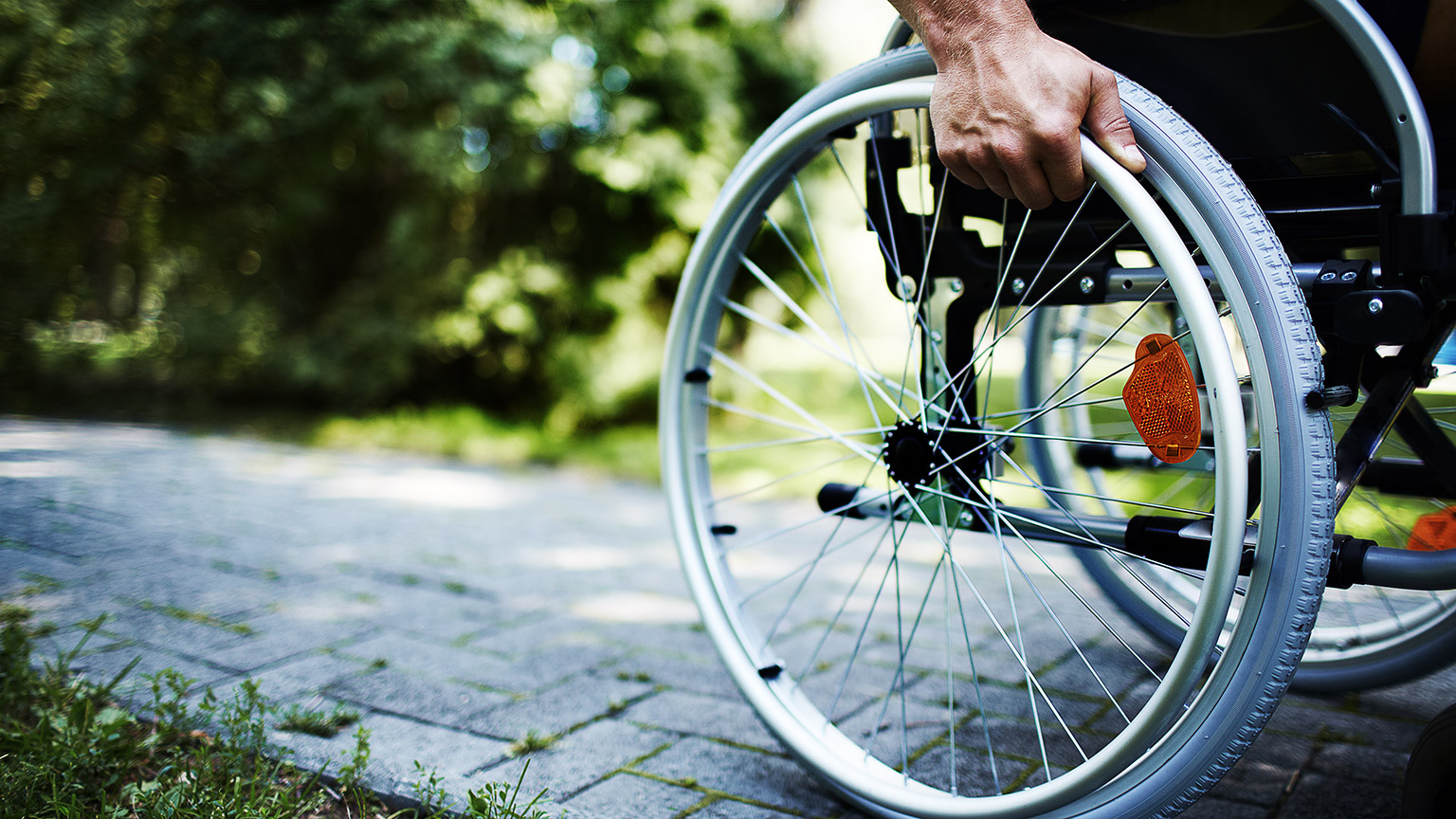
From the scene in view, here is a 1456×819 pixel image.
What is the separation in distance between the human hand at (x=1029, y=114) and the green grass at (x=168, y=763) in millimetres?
877

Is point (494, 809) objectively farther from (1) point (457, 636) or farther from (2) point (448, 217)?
(2) point (448, 217)

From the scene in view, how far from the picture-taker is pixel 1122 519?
1.17 metres

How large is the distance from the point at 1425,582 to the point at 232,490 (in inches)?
131

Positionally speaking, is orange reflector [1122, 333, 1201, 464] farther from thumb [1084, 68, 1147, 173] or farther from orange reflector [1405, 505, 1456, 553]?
orange reflector [1405, 505, 1456, 553]

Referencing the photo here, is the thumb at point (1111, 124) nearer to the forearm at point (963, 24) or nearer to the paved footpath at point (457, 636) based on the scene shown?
the forearm at point (963, 24)

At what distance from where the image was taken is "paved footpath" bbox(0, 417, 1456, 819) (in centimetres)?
130

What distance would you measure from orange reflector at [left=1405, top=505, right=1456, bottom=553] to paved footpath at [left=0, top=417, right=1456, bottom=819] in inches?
13.8

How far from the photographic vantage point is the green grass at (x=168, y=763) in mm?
1101

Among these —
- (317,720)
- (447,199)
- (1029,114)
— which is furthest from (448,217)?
(1029,114)

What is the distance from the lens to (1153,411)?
971 millimetres

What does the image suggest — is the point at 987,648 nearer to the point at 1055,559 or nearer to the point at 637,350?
the point at 1055,559

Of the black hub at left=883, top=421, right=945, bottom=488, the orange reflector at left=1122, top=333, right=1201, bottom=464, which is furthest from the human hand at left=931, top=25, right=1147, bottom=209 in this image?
the black hub at left=883, top=421, right=945, bottom=488

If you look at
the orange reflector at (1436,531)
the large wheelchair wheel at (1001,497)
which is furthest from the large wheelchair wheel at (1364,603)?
the large wheelchair wheel at (1001,497)

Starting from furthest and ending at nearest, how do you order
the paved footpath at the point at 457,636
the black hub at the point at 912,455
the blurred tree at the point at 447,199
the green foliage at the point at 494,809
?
the blurred tree at the point at 447,199 → the paved footpath at the point at 457,636 → the black hub at the point at 912,455 → the green foliage at the point at 494,809
